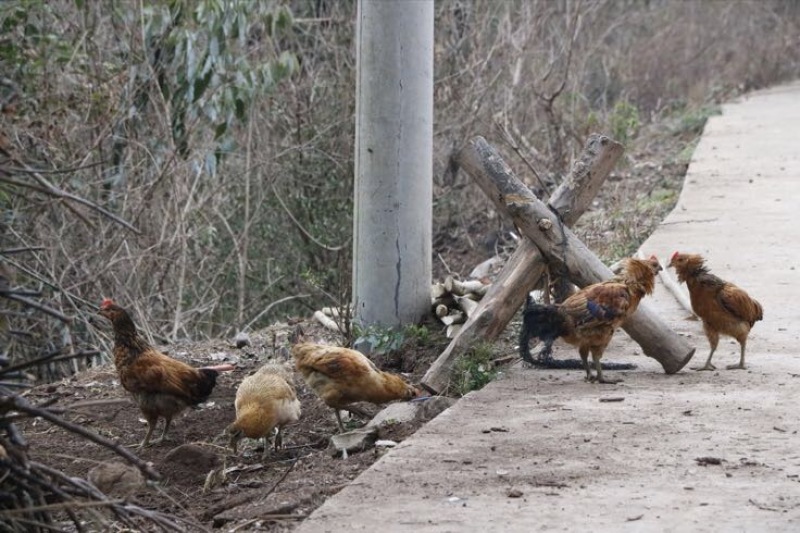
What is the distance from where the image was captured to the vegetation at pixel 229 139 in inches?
414

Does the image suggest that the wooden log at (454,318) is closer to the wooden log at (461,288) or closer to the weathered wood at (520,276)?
the wooden log at (461,288)

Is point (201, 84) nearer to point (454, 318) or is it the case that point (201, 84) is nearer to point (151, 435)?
point (454, 318)

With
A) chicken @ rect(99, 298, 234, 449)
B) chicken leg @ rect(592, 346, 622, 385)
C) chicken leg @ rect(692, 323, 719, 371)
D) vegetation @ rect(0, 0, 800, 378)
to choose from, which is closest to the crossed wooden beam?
chicken leg @ rect(692, 323, 719, 371)

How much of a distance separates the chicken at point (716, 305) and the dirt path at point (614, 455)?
0.22 m

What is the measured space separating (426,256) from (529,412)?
2.19 m

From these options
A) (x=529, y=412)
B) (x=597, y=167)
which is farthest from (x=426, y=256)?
(x=529, y=412)

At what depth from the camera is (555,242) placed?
7.71 m

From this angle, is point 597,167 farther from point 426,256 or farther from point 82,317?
point 82,317

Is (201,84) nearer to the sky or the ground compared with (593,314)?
nearer to the sky

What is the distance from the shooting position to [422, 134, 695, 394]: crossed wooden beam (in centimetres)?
750

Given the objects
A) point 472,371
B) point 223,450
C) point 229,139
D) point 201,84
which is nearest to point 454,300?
→ point 472,371

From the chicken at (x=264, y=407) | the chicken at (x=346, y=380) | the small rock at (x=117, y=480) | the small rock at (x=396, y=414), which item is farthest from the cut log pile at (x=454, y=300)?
the small rock at (x=117, y=480)

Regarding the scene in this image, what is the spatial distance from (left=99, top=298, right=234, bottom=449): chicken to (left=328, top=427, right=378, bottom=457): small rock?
1211mm

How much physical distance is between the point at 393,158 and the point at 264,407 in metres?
2.29
